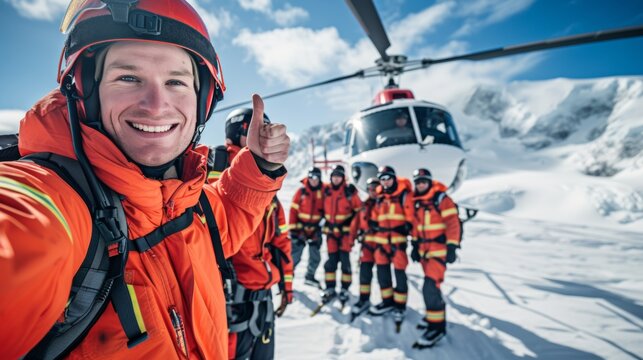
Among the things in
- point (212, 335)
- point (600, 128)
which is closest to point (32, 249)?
point (212, 335)

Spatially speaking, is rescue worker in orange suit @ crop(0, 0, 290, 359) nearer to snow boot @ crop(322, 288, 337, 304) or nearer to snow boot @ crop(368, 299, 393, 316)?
snow boot @ crop(368, 299, 393, 316)

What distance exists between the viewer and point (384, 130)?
5.12m

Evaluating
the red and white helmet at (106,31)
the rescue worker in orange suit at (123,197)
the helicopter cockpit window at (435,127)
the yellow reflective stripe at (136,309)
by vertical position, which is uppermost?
the helicopter cockpit window at (435,127)

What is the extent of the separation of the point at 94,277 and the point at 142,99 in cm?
58

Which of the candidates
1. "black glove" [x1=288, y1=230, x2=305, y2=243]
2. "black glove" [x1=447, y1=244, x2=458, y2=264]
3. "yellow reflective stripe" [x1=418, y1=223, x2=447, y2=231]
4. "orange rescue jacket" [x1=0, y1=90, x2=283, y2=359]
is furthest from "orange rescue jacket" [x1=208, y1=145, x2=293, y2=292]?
"black glove" [x1=288, y1=230, x2=305, y2=243]

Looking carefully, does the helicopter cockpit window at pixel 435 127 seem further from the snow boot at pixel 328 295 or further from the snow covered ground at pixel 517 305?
the snow boot at pixel 328 295

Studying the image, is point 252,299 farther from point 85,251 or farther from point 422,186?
point 422,186

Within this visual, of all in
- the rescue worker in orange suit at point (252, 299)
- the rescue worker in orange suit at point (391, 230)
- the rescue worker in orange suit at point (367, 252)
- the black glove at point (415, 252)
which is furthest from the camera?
the rescue worker in orange suit at point (367, 252)

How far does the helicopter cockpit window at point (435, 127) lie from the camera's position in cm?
487

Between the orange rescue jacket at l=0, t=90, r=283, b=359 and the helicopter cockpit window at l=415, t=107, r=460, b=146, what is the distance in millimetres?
4365

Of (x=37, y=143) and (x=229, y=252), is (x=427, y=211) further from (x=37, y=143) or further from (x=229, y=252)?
(x=37, y=143)

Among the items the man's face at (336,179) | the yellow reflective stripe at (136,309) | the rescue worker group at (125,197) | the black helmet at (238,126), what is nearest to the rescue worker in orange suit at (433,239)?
the man's face at (336,179)

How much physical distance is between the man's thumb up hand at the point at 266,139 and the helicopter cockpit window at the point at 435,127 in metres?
3.88

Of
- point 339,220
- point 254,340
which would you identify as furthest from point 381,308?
point 254,340
